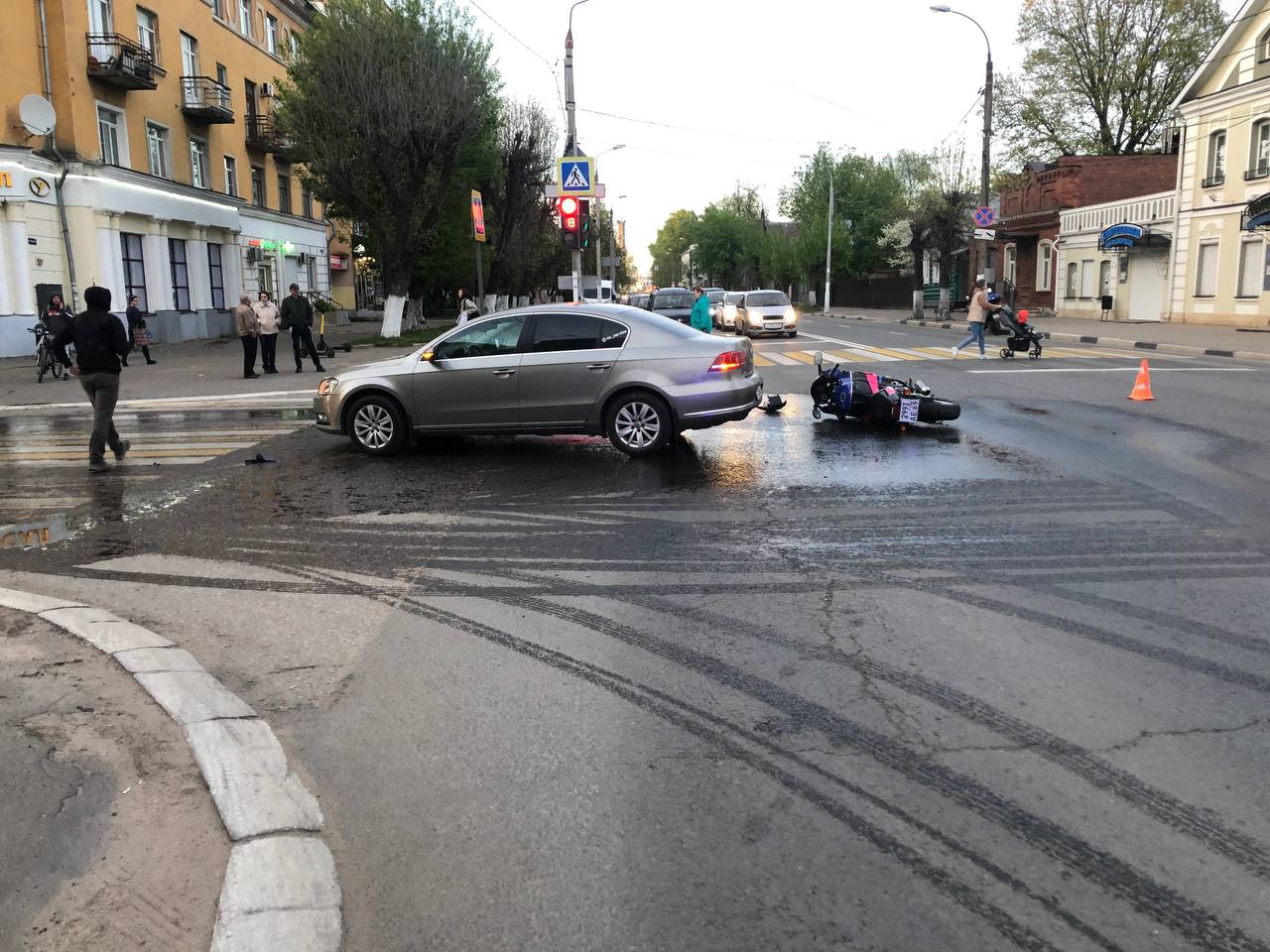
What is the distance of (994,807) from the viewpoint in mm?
3355

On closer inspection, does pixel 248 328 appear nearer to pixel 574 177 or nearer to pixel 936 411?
pixel 574 177

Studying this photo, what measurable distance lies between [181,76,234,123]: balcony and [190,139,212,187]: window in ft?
3.01

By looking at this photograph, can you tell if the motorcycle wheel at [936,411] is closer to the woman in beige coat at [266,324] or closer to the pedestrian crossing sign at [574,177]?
the pedestrian crossing sign at [574,177]

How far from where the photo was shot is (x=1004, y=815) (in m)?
3.30

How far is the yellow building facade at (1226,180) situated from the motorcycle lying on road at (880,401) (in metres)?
24.7

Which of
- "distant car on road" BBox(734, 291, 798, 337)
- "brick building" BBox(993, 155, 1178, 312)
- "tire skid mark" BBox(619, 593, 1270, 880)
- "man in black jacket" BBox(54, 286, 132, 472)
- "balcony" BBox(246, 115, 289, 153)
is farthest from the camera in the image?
"brick building" BBox(993, 155, 1178, 312)

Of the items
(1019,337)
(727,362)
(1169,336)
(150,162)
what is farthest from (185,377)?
(1169,336)

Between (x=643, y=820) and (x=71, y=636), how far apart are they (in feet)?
11.2

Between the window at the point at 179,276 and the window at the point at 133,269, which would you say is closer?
the window at the point at 133,269

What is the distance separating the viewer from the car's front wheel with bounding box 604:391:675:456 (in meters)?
10.2

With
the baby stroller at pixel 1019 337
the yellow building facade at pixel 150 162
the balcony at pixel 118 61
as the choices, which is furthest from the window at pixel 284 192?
the baby stroller at pixel 1019 337

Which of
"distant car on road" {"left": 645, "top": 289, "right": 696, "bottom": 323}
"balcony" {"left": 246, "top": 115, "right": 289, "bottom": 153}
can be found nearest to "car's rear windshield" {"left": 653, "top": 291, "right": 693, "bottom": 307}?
"distant car on road" {"left": 645, "top": 289, "right": 696, "bottom": 323}

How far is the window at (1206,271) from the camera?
3394 cm

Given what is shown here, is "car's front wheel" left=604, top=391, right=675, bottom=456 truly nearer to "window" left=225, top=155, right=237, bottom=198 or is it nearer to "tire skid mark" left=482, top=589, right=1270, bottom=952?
"tire skid mark" left=482, top=589, right=1270, bottom=952
